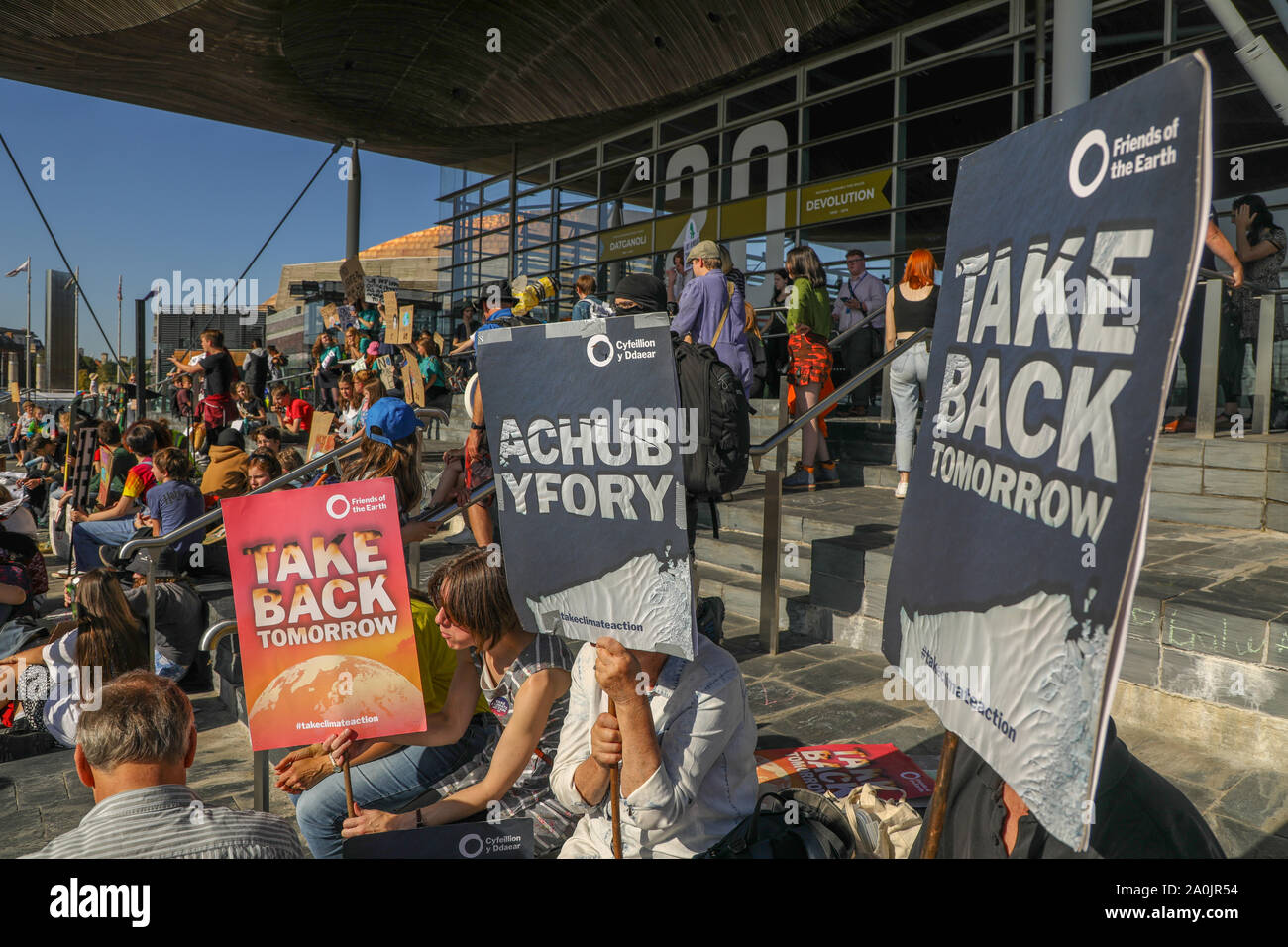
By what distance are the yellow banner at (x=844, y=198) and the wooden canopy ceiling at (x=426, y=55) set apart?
1845 mm

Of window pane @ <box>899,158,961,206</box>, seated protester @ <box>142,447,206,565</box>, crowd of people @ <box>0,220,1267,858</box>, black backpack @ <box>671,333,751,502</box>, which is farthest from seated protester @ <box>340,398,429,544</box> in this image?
window pane @ <box>899,158,961,206</box>

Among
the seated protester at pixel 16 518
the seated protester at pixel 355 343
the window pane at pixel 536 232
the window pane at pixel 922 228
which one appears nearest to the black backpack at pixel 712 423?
the seated protester at pixel 16 518

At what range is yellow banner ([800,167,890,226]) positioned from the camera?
1146cm

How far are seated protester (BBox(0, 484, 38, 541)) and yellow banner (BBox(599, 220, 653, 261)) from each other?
34.8 feet

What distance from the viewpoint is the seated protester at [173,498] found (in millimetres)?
6398

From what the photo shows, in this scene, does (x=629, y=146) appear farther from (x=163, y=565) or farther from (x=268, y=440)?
(x=163, y=565)

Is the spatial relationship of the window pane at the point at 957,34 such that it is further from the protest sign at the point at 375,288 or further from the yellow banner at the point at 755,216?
the protest sign at the point at 375,288

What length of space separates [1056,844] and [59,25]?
17310 millimetres

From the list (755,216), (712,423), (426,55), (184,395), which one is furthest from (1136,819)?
(426,55)

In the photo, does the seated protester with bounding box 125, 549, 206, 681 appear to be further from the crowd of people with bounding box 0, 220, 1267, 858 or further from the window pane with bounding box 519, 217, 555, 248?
the window pane with bounding box 519, 217, 555, 248

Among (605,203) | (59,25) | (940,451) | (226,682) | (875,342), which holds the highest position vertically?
(59,25)

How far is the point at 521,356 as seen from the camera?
2.46 m
